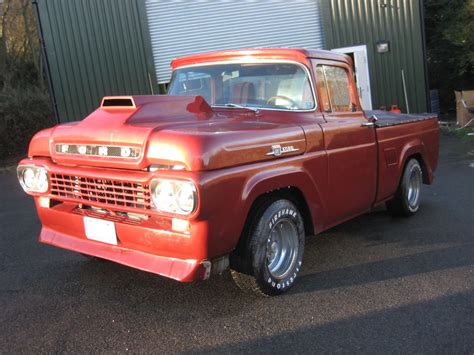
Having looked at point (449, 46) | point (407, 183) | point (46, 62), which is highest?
point (46, 62)

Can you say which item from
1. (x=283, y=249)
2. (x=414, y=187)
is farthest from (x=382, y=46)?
(x=283, y=249)

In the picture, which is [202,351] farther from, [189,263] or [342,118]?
[342,118]

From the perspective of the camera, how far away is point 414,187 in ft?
19.3

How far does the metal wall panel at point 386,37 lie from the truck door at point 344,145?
9.70 meters

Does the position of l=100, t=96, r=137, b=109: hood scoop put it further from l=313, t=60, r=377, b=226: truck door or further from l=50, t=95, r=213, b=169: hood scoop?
l=313, t=60, r=377, b=226: truck door

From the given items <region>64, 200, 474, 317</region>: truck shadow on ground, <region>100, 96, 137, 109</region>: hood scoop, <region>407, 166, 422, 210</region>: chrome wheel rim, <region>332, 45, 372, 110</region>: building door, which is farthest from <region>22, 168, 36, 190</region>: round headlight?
<region>332, 45, 372, 110</region>: building door

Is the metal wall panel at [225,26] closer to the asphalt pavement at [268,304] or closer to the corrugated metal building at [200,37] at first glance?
the corrugated metal building at [200,37]

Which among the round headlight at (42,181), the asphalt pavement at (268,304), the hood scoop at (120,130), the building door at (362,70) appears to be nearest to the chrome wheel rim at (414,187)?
the asphalt pavement at (268,304)

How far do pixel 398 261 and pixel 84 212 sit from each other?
2.67 m

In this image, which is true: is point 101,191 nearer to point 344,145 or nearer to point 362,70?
Answer: point 344,145

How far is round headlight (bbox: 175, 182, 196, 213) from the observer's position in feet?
9.27

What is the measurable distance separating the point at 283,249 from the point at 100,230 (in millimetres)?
1374

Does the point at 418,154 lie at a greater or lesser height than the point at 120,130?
lesser

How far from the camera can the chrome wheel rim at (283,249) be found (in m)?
3.61
